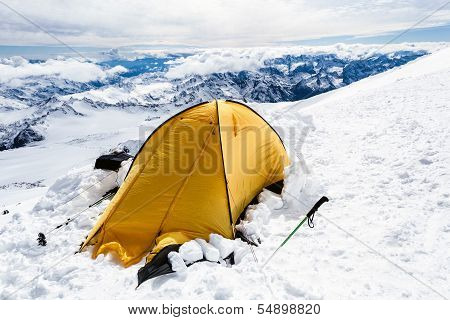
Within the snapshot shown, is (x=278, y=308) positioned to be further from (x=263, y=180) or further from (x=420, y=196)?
(x=420, y=196)

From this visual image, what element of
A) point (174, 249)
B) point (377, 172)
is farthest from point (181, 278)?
point (377, 172)

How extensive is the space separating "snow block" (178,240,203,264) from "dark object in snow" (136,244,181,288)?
0.26 metres

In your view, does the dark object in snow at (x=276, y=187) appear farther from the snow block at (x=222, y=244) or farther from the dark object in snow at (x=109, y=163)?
the dark object in snow at (x=109, y=163)

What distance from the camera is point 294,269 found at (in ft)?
19.7

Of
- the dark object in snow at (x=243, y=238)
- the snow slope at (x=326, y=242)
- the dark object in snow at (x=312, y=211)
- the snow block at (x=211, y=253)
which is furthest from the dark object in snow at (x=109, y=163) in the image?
the dark object in snow at (x=312, y=211)

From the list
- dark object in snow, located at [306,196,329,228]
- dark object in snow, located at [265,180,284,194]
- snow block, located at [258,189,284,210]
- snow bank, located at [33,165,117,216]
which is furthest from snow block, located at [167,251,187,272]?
snow bank, located at [33,165,117,216]

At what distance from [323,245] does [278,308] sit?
2.13m

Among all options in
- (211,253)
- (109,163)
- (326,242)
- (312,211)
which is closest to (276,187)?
(312,211)

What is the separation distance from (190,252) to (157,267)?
0.67 m

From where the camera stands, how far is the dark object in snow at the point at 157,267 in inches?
222

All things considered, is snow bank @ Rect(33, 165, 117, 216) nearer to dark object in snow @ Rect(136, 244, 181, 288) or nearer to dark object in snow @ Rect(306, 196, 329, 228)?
dark object in snow @ Rect(136, 244, 181, 288)

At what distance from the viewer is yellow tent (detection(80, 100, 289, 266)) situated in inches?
276

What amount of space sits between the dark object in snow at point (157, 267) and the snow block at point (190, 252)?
258 millimetres

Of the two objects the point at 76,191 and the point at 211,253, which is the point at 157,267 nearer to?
the point at 211,253
